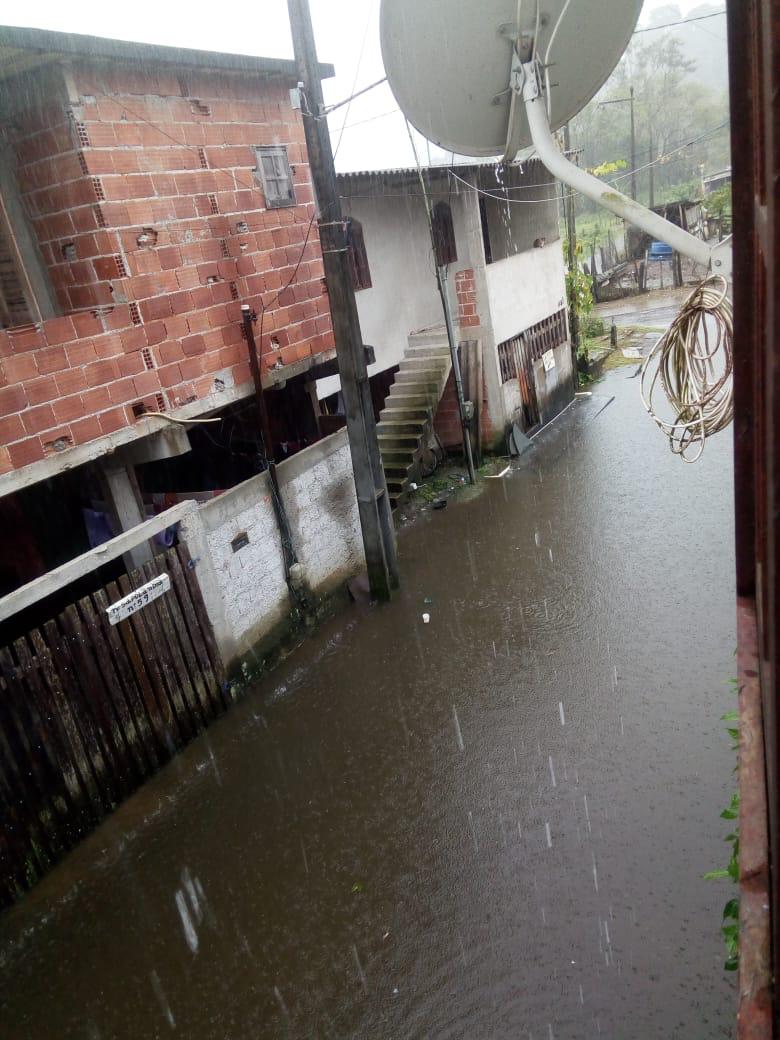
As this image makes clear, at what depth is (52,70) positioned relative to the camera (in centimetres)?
543

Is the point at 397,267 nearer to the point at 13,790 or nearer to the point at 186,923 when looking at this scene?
the point at 13,790

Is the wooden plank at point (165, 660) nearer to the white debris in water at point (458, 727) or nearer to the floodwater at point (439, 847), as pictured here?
the floodwater at point (439, 847)

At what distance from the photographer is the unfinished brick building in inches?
215

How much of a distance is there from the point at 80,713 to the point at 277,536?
2.84 metres

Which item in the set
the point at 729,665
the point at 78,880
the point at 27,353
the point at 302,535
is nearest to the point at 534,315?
the point at 302,535

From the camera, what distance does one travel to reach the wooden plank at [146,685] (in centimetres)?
588

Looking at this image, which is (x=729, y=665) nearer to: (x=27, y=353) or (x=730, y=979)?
(x=730, y=979)

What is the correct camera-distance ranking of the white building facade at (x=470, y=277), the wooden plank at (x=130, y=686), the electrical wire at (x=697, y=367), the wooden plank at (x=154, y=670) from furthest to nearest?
the white building facade at (x=470, y=277), the wooden plank at (x=154, y=670), the wooden plank at (x=130, y=686), the electrical wire at (x=697, y=367)

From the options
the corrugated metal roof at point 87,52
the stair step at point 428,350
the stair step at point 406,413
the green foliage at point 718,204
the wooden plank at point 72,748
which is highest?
the corrugated metal roof at point 87,52

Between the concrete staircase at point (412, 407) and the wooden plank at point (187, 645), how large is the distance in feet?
18.5

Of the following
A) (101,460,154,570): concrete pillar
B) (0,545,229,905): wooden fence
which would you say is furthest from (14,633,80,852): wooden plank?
(101,460,154,570): concrete pillar

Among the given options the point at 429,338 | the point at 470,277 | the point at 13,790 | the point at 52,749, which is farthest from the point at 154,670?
the point at 470,277

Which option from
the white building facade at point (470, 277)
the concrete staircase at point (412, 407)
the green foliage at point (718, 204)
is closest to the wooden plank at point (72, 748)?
the white building facade at point (470, 277)

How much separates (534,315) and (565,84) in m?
11.2
